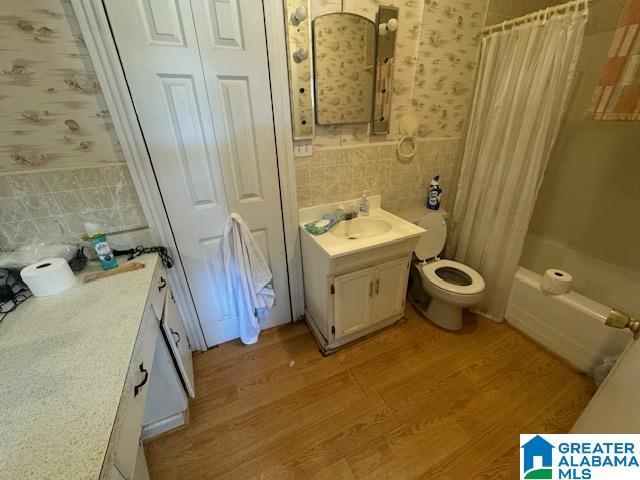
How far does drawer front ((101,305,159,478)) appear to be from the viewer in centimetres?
52

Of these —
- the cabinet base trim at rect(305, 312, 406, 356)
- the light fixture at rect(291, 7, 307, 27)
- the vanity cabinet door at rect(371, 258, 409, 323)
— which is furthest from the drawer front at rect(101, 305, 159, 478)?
the light fixture at rect(291, 7, 307, 27)

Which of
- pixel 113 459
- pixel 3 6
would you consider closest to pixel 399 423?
pixel 113 459

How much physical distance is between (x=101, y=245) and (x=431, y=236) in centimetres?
194

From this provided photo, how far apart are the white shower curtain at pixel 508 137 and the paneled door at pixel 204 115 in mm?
1442

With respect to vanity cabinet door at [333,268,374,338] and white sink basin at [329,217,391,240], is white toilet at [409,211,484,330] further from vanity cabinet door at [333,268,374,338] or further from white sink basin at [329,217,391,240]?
vanity cabinet door at [333,268,374,338]

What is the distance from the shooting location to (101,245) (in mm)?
1066

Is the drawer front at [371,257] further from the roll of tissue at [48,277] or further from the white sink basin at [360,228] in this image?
the roll of tissue at [48,277]

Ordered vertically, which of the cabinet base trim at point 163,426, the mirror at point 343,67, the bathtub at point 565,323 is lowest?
→ the cabinet base trim at point 163,426

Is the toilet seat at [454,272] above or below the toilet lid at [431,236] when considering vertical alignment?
below

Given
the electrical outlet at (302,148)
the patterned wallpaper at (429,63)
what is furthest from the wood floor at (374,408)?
the patterned wallpaper at (429,63)

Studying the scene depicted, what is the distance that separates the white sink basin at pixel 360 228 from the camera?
1.61 metres

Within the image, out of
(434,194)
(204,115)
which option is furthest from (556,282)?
(204,115)

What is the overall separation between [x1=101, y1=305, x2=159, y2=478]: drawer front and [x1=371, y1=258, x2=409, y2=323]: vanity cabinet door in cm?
114

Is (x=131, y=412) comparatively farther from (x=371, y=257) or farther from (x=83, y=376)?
(x=371, y=257)
